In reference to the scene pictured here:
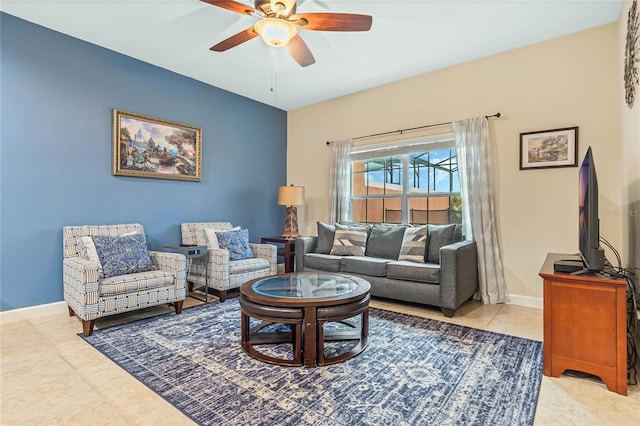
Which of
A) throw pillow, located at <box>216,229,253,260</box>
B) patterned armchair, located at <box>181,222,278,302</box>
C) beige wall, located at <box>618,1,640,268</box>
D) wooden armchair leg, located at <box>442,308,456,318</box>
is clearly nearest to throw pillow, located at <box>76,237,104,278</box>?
patterned armchair, located at <box>181,222,278,302</box>

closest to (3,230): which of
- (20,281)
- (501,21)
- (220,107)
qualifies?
(20,281)

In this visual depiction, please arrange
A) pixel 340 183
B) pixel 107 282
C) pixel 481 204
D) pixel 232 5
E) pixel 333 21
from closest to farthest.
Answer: pixel 232 5, pixel 333 21, pixel 107 282, pixel 481 204, pixel 340 183

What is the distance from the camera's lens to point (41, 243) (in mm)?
3178

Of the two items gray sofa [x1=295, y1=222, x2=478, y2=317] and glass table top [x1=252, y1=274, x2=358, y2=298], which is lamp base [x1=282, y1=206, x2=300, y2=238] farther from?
glass table top [x1=252, y1=274, x2=358, y2=298]

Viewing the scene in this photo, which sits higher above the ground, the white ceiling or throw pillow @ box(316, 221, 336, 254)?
the white ceiling

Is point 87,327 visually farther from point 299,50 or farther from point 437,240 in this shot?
point 437,240

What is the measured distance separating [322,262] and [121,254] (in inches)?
84.8

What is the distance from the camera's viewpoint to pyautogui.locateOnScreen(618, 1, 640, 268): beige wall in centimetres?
234

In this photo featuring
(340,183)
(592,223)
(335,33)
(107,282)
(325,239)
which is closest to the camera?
(592,223)

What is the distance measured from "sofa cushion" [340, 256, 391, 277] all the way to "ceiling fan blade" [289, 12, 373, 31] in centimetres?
229

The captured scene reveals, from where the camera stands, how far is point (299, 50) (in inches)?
110

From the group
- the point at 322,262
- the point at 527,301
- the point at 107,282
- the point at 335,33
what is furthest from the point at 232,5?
the point at 527,301

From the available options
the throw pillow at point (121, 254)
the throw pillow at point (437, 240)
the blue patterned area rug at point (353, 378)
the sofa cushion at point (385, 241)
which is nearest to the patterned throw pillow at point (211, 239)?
the throw pillow at point (121, 254)

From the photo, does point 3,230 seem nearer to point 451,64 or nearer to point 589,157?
point 589,157
